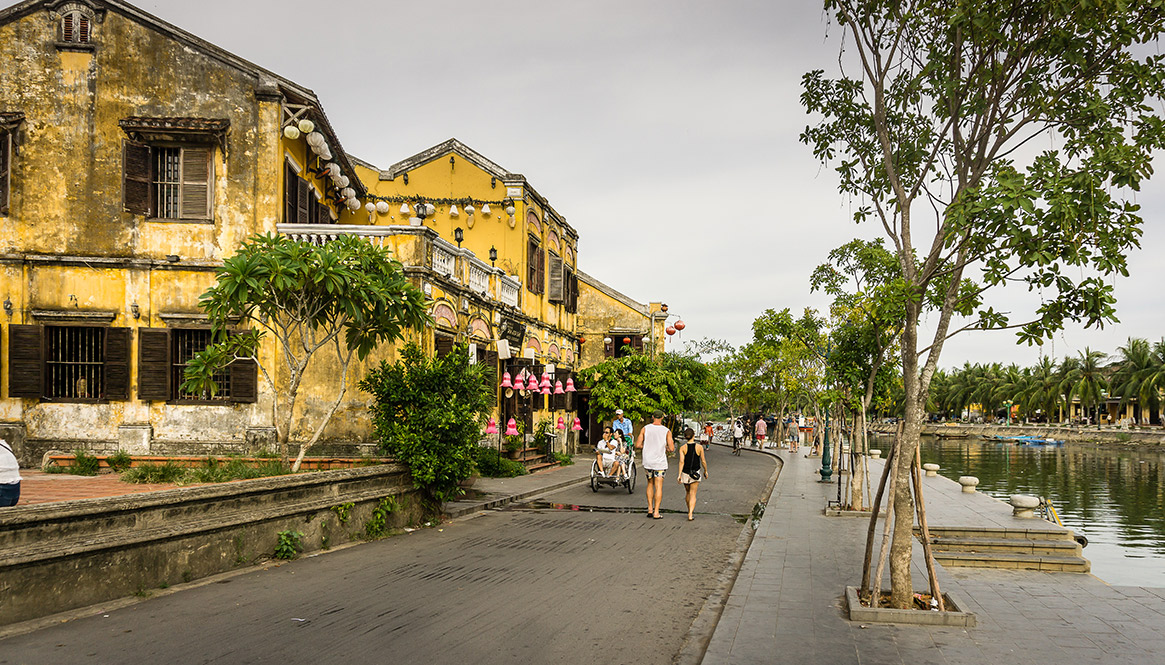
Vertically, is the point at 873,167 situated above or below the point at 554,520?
above

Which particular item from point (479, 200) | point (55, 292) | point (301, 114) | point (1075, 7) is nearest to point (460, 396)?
point (301, 114)

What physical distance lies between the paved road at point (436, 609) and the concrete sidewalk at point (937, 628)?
0.66 metres

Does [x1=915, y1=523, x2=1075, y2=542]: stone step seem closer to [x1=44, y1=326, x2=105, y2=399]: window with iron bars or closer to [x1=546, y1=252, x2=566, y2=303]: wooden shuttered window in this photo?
[x1=44, y1=326, x2=105, y2=399]: window with iron bars

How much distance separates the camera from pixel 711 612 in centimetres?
794

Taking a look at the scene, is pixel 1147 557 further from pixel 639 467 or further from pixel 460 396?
pixel 639 467

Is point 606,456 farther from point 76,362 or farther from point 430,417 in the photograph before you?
point 76,362

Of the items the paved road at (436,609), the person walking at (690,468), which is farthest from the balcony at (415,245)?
the person walking at (690,468)

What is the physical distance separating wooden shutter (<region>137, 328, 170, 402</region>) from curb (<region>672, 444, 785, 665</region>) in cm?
1090

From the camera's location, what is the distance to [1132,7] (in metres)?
7.19

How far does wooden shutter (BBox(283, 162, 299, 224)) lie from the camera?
52.9 feet

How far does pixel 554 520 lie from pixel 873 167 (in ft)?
26.6

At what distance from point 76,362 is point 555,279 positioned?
54.7ft

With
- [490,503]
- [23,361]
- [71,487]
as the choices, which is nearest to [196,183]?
[23,361]

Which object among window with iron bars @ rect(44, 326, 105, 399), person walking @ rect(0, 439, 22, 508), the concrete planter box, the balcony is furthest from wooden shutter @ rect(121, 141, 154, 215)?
the concrete planter box
